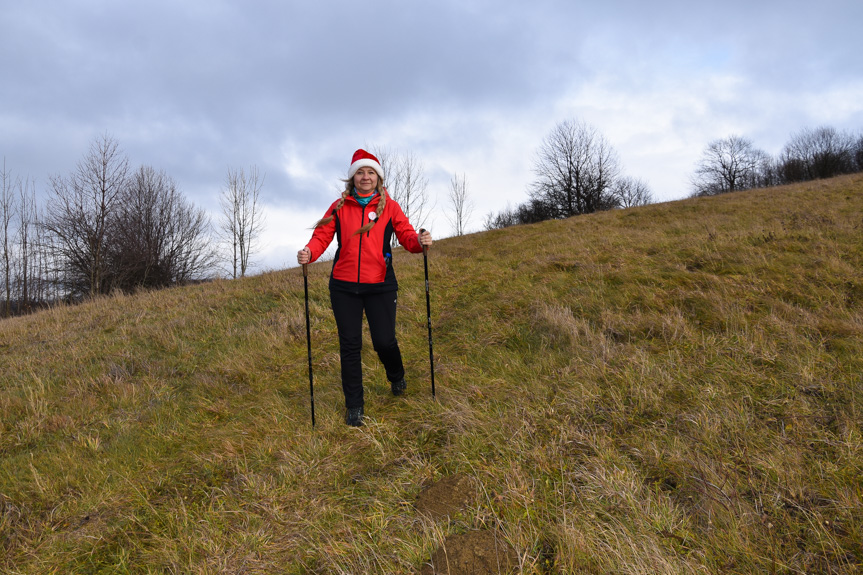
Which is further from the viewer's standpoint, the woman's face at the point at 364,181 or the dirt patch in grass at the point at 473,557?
the woman's face at the point at 364,181

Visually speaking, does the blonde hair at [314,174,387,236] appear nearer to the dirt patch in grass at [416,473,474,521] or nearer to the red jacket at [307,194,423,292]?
the red jacket at [307,194,423,292]

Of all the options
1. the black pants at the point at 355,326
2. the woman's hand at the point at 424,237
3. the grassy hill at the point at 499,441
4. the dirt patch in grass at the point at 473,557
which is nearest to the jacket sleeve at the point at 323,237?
the black pants at the point at 355,326

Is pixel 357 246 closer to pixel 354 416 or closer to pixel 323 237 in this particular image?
pixel 323 237

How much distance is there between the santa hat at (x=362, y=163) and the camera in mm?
3783

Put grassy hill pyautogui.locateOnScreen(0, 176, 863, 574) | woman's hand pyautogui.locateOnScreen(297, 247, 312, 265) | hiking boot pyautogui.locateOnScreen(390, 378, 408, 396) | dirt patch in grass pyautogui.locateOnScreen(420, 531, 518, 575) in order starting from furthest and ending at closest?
hiking boot pyautogui.locateOnScreen(390, 378, 408, 396)
woman's hand pyautogui.locateOnScreen(297, 247, 312, 265)
grassy hill pyautogui.locateOnScreen(0, 176, 863, 574)
dirt patch in grass pyautogui.locateOnScreen(420, 531, 518, 575)

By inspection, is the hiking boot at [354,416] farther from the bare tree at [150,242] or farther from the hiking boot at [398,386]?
the bare tree at [150,242]

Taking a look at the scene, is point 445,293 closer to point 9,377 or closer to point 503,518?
point 503,518

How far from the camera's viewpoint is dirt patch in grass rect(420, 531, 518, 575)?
182 centimetres

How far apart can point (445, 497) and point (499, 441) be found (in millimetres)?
649

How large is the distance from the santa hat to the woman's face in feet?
0.11

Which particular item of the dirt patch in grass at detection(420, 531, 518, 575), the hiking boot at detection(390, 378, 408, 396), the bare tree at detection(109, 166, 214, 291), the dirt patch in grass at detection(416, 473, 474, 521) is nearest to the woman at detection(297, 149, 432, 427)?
the hiking boot at detection(390, 378, 408, 396)

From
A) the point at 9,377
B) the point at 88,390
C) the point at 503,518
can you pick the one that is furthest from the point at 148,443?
the point at 9,377

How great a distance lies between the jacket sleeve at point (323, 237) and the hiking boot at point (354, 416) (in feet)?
4.82

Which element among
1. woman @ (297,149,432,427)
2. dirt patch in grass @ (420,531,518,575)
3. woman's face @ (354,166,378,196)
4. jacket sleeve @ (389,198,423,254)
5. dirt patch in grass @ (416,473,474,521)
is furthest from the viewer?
jacket sleeve @ (389,198,423,254)
